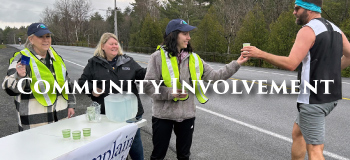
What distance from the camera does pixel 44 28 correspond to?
10.6 ft

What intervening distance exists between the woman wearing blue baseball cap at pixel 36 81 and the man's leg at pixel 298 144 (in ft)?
8.76

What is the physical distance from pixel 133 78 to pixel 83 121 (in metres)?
0.86

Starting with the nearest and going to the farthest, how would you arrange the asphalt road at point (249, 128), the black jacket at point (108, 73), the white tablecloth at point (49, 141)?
the white tablecloth at point (49, 141) → the black jacket at point (108, 73) → the asphalt road at point (249, 128)

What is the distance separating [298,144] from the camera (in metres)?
3.05

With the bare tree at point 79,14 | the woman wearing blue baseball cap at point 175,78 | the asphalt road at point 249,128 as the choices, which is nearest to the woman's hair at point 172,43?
the woman wearing blue baseball cap at point 175,78

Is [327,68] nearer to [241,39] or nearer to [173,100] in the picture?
[173,100]

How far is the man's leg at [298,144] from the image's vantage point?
2994 millimetres

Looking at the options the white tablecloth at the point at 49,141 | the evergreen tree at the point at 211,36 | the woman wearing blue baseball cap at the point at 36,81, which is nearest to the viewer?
the white tablecloth at the point at 49,141

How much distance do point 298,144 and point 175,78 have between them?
5.01ft

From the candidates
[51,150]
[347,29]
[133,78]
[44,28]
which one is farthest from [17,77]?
[347,29]

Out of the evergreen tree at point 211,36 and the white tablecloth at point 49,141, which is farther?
the evergreen tree at point 211,36

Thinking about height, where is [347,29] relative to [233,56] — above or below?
above

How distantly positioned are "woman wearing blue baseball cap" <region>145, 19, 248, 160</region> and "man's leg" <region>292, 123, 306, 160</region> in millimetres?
929

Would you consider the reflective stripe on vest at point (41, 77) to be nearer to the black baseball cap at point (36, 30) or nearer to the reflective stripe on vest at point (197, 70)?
the black baseball cap at point (36, 30)
